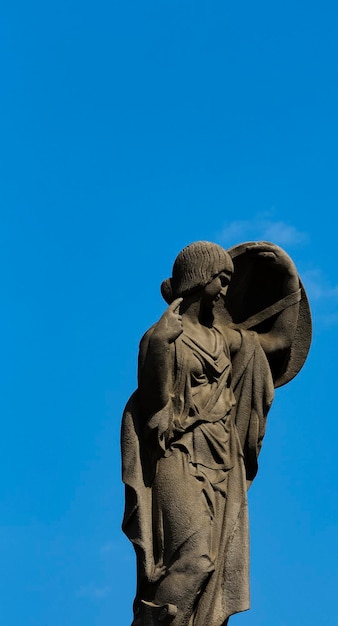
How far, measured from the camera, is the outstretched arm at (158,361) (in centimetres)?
1361

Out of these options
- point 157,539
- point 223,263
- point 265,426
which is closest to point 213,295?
point 223,263

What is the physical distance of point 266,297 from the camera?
14812mm

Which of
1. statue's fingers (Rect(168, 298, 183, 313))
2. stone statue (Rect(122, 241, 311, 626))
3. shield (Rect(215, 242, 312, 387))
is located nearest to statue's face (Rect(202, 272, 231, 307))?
Answer: stone statue (Rect(122, 241, 311, 626))

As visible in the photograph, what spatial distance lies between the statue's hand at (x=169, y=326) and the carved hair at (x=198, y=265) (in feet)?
1.31

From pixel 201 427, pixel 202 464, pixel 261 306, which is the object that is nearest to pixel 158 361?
pixel 201 427

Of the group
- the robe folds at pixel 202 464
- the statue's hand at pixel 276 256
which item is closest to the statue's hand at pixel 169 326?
the robe folds at pixel 202 464

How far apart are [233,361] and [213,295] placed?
654mm

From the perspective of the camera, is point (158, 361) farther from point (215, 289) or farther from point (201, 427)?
point (215, 289)

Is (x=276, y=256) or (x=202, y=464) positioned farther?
(x=276, y=256)

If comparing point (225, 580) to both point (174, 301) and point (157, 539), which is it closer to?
point (157, 539)

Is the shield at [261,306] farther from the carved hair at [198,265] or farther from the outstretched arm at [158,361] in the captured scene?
the outstretched arm at [158,361]

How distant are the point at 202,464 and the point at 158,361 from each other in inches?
37.2

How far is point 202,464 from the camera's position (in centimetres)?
1375

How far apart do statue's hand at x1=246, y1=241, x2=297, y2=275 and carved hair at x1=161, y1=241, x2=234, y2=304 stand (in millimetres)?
454
